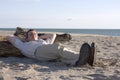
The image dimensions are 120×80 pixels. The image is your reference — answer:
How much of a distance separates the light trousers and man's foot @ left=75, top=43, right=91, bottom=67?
209 millimetres

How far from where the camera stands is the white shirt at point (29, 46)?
7161mm

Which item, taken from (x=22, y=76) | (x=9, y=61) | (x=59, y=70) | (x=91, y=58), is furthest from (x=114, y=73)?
(x=9, y=61)

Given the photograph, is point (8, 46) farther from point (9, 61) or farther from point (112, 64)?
point (112, 64)

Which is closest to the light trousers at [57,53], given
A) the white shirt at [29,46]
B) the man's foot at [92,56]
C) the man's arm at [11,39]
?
the white shirt at [29,46]

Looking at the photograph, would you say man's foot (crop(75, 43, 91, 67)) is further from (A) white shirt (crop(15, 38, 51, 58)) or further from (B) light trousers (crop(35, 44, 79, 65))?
(A) white shirt (crop(15, 38, 51, 58))

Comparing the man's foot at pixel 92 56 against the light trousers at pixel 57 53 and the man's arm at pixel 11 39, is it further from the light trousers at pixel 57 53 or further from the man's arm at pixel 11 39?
the man's arm at pixel 11 39

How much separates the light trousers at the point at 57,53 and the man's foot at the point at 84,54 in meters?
0.21

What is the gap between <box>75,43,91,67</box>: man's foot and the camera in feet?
21.5

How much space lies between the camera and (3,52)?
301 inches

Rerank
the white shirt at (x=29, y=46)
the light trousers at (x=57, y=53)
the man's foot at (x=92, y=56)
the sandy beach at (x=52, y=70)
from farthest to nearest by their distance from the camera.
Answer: the white shirt at (x=29, y=46) → the light trousers at (x=57, y=53) → the man's foot at (x=92, y=56) → the sandy beach at (x=52, y=70)

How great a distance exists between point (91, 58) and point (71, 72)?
0.68 meters

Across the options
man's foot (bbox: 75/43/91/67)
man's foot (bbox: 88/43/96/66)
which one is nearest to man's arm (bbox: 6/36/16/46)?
man's foot (bbox: 75/43/91/67)

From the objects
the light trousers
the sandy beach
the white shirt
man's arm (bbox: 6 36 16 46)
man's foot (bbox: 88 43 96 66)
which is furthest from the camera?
man's arm (bbox: 6 36 16 46)

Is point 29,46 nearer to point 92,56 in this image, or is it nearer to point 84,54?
point 84,54
